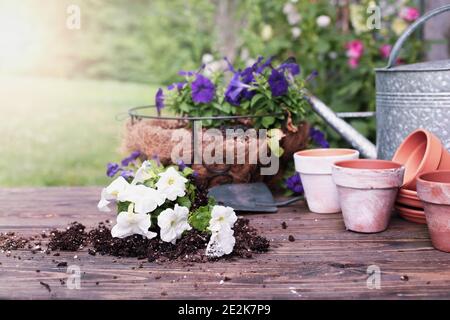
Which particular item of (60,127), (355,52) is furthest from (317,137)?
(60,127)

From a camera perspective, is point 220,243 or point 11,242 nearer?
point 220,243

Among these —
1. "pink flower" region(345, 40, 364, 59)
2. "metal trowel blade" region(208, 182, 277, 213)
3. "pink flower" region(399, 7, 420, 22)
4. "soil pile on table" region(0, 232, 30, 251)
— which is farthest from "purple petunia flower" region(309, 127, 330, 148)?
"pink flower" region(399, 7, 420, 22)

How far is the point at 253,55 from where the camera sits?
315cm

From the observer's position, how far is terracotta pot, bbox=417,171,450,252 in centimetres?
102

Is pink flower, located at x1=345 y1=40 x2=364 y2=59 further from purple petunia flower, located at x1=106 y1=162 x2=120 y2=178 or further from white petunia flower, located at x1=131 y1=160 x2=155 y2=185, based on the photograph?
white petunia flower, located at x1=131 y1=160 x2=155 y2=185

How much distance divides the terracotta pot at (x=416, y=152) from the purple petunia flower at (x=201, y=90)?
53 cm

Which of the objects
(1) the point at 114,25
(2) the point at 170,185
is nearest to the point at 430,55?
(2) the point at 170,185

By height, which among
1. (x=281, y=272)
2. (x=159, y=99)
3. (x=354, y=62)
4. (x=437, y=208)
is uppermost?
(x=354, y=62)

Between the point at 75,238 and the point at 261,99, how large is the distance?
0.65 metres

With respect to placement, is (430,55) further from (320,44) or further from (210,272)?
(210,272)

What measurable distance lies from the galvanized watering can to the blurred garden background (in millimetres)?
819

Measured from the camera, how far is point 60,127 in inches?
174

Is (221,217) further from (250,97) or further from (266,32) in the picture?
(266,32)

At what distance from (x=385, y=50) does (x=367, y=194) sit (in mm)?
1580
